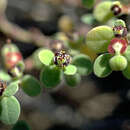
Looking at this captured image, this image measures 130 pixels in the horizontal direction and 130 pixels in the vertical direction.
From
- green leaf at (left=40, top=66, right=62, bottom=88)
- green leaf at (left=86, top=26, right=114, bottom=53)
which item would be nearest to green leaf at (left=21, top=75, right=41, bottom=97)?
green leaf at (left=40, top=66, right=62, bottom=88)

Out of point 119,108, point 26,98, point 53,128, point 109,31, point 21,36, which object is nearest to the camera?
point 109,31

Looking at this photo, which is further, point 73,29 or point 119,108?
point 73,29

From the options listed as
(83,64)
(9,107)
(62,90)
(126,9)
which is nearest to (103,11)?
(126,9)

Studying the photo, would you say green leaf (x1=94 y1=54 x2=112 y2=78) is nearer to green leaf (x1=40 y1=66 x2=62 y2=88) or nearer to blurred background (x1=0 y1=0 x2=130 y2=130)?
green leaf (x1=40 y1=66 x2=62 y2=88)

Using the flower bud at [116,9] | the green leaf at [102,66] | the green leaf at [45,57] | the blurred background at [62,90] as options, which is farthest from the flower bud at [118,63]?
the blurred background at [62,90]

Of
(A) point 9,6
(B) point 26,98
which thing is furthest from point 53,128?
(A) point 9,6

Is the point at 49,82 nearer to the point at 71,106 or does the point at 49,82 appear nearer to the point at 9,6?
the point at 71,106

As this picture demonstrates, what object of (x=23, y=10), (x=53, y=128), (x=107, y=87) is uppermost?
(x=23, y=10)
